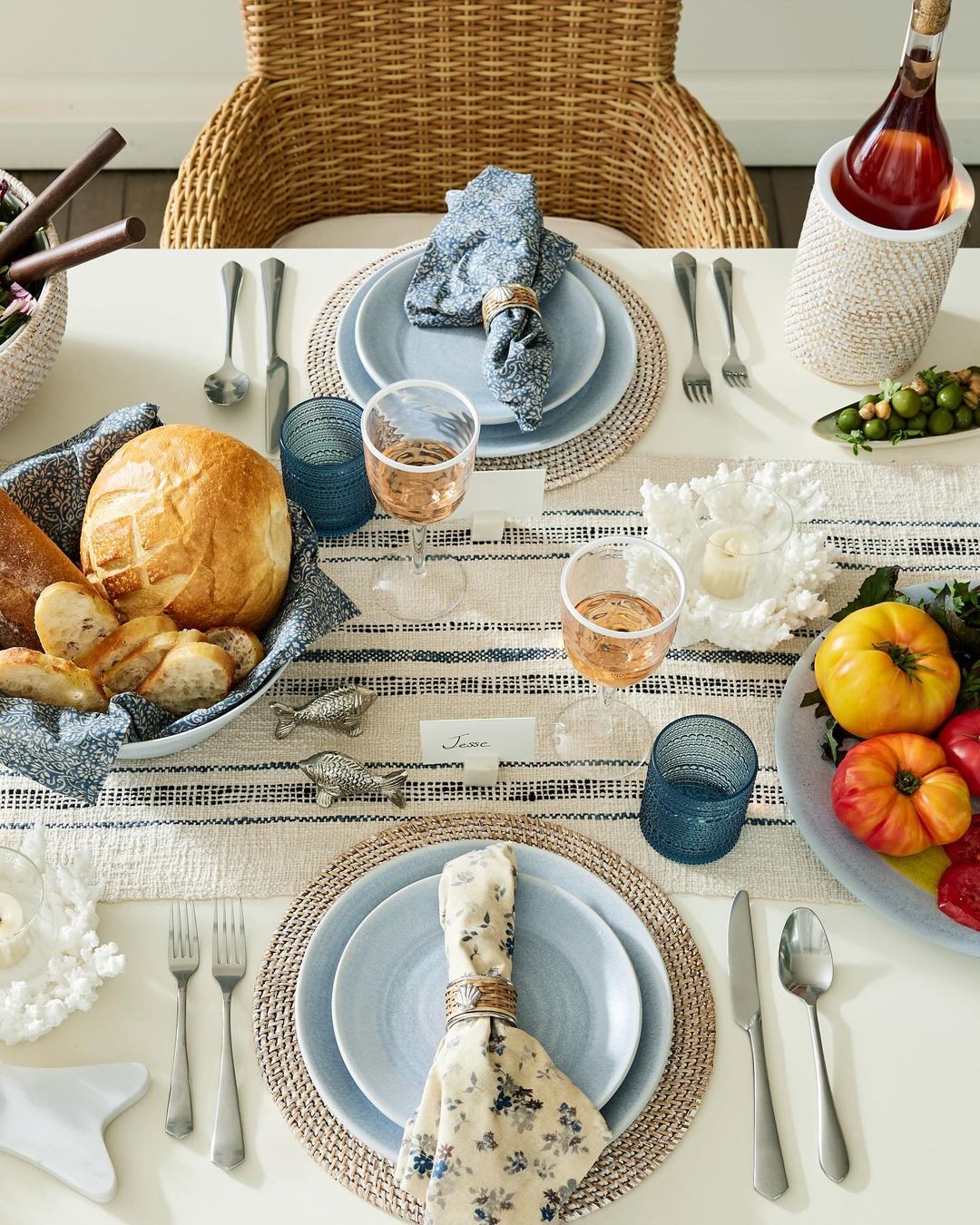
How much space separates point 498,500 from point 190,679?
40cm

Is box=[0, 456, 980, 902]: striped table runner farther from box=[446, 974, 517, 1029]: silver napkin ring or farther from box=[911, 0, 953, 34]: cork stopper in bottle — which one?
box=[911, 0, 953, 34]: cork stopper in bottle

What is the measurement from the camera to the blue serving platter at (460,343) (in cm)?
135

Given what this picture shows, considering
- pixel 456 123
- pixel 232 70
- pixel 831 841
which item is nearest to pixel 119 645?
pixel 831 841

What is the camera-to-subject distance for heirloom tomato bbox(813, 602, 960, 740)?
1039 mm

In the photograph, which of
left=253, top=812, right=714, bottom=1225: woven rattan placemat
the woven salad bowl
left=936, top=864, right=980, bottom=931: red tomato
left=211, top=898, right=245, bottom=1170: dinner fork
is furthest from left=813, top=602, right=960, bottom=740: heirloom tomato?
the woven salad bowl

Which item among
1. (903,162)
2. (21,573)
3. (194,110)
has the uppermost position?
(903,162)

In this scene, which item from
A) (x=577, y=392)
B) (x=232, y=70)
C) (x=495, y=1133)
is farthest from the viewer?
(x=232, y=70)

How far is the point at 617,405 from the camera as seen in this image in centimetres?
138

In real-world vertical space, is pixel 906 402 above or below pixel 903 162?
below

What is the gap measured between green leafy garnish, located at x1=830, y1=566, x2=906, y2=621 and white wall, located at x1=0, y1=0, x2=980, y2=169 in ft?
6.16

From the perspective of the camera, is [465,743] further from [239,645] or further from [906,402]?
[906,402]

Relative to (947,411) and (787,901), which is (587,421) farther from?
(787,901)

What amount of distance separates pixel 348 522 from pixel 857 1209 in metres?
0.77

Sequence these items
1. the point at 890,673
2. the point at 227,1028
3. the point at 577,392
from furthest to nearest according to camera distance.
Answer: the point at 577,392
the point at 890,673
the point at 227,1028
